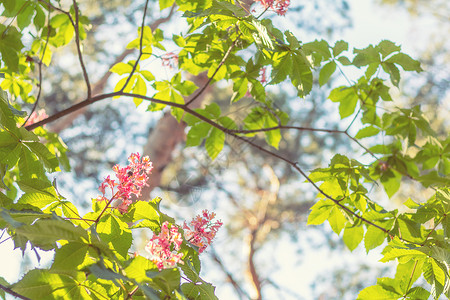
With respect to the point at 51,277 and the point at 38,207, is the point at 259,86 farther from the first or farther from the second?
the point at 51,277

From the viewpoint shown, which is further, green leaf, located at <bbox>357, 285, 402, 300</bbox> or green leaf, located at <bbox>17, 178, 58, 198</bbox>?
green leaf, located at <bbox>357, 285, 402, 300</bbox>

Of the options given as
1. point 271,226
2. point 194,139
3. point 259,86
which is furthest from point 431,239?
point 271,226

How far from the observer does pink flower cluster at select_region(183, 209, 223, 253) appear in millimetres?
1392

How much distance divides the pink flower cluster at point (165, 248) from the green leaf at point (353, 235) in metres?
0.99

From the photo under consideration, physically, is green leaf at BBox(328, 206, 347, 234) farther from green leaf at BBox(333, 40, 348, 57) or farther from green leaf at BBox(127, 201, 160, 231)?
green leaf at BBox(127, 201, 160, 231)

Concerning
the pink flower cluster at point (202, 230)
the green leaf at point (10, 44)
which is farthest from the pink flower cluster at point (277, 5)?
the green leaf at point (10, 44)

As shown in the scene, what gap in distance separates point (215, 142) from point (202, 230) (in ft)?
2.90

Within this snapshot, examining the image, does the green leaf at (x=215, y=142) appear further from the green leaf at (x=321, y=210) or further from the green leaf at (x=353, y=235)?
the green leaf at (x=353, y=235)

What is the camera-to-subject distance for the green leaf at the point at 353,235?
1.96m

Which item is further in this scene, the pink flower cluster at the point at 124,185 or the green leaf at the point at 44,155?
the green leaf at the point at 44,155

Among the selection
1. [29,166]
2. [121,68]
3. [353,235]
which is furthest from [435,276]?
[121,68]

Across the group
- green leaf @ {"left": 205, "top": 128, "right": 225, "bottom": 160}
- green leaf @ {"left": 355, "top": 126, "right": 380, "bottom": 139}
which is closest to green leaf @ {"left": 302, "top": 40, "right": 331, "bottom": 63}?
green leaf @ {"left": 355, "top": 126, "right": 380, "bottom": 139}

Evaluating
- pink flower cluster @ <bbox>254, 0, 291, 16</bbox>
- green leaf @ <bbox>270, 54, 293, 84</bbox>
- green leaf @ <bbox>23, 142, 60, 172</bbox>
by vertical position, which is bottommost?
green leaf @ <bbox>23, 142, 60, 172</bbox>

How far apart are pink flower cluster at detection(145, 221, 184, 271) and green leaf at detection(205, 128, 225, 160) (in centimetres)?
99
